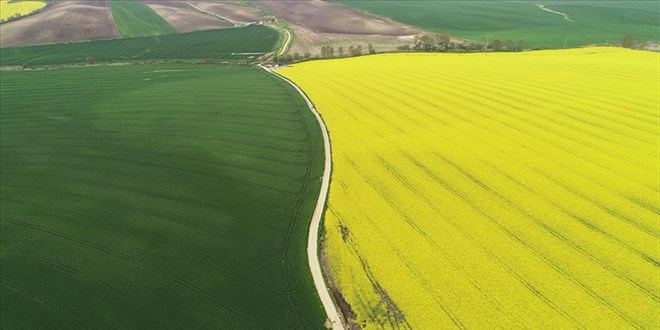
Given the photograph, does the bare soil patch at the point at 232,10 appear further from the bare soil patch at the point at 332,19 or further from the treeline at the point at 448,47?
the treeline at the point at 448,47

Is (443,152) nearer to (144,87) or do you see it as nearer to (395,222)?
(395,222)

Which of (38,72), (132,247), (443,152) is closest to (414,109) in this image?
(443,152)

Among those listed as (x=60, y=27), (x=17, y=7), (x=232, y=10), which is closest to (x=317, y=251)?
(x=60, y=27)

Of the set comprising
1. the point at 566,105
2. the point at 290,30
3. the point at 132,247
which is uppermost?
the point at 290,30

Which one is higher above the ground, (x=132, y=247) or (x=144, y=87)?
(x=144, y=87)

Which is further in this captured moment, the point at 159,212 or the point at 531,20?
the point at 531,20

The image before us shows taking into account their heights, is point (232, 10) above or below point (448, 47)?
above

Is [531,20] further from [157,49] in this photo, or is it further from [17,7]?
[17,7]
